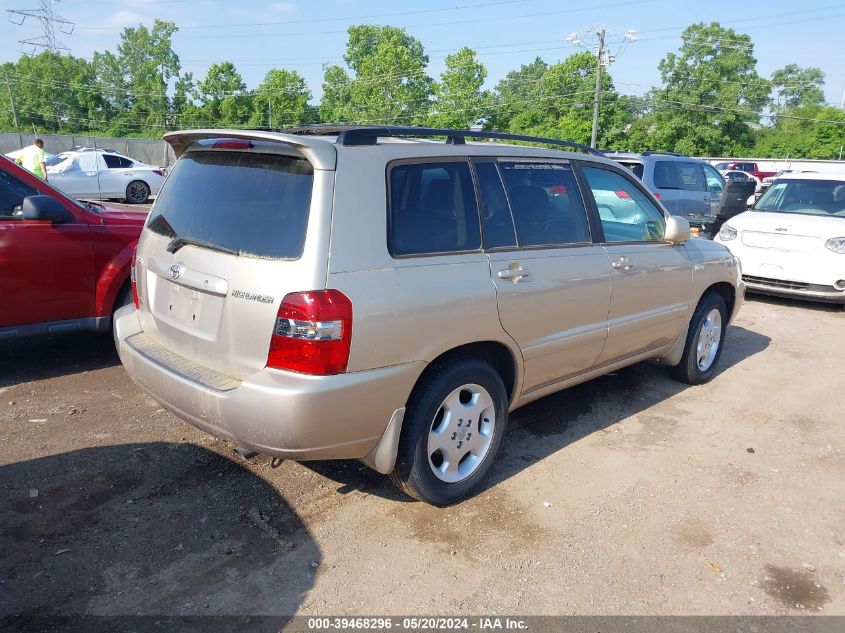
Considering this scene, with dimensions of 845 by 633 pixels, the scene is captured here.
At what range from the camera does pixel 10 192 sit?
5.11 metres

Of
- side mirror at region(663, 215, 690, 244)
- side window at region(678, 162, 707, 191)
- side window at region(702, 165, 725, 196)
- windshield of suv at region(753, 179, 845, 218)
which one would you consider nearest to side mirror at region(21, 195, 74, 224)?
side mirror at region(663, 215, 690, 244)

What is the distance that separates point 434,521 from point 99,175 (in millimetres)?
19875

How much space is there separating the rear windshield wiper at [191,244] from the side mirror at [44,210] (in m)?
2.10

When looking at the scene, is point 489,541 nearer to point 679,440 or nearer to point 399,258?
point 399,258

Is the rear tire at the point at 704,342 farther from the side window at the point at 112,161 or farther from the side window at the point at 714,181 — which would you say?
the side window at the point at 112,161

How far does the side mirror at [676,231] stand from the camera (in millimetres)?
4824

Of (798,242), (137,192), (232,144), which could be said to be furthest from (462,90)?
(232,144)

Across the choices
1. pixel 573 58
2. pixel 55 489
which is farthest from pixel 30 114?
pixel 55 489

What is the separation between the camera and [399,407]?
3.14m

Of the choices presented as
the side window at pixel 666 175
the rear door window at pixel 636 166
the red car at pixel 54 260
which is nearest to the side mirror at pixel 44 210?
the red car at pixel 54 260

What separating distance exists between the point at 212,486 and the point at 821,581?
3.04 m

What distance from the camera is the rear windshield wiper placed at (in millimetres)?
3146

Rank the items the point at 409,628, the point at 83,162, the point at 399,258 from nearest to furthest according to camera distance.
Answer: the point at 409,628
the point at 399,258
the point at 83,162

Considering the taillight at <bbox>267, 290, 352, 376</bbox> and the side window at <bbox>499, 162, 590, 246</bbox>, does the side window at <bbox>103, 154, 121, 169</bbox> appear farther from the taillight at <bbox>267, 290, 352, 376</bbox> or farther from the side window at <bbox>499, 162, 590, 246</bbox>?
the taillight at <bbox>267, 290, 352, 376</bbox>
